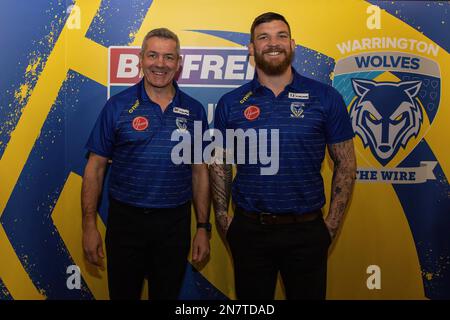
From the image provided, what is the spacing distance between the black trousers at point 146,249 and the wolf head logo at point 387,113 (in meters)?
1.14

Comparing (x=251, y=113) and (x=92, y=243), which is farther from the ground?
(x=251, y=113)

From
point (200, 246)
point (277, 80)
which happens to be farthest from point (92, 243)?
point (277, 80)

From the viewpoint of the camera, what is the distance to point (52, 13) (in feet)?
8.30

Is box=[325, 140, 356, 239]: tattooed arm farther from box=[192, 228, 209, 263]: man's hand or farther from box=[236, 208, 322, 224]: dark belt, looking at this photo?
box=[192, 228, 209, 263]: man's hand

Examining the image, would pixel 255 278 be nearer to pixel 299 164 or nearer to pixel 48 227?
pixel 299 164

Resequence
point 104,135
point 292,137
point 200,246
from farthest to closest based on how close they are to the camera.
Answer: point 200,246 < point 104,135 < point 292,137

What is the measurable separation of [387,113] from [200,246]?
1296mm

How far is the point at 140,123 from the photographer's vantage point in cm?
215

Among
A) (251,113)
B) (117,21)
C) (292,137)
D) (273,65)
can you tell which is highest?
(117,21)

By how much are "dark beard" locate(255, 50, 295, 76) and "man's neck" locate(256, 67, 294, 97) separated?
18 millimetres

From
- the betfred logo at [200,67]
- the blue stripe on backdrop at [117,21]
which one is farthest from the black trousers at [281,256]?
the blue stripe on backdrop at [117,21]

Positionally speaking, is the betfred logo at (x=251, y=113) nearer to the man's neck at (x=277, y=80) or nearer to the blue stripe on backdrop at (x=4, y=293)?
the man's neck at (x=277, y=80)

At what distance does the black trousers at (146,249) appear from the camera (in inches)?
85.1

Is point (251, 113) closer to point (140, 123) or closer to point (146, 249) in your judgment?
point (140, 123)
